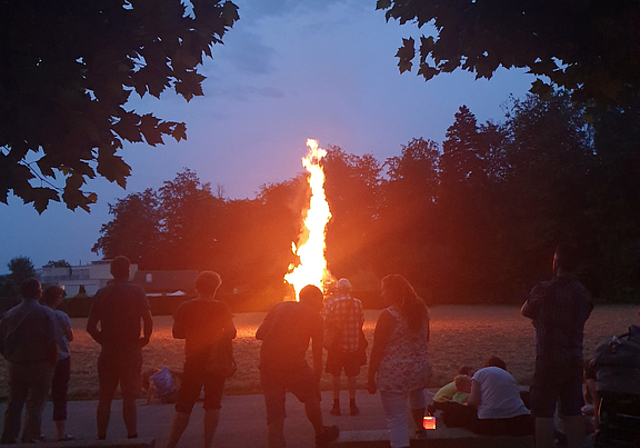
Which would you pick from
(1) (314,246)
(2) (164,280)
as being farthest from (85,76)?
(2) (164,280)

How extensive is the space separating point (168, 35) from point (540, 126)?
49888mm

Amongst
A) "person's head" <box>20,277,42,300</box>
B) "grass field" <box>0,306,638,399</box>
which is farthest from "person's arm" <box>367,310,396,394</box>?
"grass field" <box>0,306,638,399</box>

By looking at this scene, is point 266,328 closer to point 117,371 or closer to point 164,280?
point 117,371

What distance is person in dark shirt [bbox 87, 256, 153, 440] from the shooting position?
6137mm

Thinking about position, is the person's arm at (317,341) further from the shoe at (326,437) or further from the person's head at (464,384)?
the person's head at (464,384)

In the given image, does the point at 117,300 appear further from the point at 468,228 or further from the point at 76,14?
the point at 468,228

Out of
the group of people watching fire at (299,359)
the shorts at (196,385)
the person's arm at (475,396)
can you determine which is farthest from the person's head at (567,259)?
the shorts at (196,385)

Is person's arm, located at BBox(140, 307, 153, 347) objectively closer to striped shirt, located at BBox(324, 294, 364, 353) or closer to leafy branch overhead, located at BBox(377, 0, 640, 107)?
striped shirt, located at BBox(324, 294, 364, 353)

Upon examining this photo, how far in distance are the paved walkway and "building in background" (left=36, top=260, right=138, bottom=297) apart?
70006mm

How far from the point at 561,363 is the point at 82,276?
3937 inches

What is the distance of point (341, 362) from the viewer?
8367mm

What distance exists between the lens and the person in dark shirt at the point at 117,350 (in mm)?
→ 6137

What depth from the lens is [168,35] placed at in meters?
5.40

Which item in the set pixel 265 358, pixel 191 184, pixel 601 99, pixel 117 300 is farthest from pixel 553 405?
pixel 191 184
